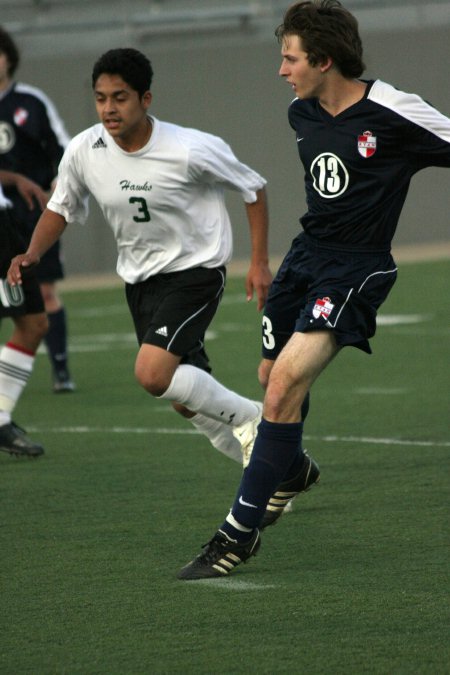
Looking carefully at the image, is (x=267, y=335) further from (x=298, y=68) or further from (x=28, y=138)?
(x=28, y=138)

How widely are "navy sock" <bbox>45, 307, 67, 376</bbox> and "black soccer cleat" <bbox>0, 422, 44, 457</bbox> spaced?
8.64ft

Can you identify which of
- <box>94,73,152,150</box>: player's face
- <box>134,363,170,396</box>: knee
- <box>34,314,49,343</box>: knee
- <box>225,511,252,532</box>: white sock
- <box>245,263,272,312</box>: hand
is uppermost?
<box>94,73,152,150</box>: player's face

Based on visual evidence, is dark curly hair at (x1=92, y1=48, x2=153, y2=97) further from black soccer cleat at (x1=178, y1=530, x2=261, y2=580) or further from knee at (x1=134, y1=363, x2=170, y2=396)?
black soccer cleat at (x1=178, y1=530, x2=261, y2=580)

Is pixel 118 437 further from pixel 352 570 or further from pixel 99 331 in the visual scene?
pixel 99 331

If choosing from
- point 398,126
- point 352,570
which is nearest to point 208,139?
point 398,126

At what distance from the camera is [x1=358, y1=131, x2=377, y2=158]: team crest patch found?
4930 millimetres

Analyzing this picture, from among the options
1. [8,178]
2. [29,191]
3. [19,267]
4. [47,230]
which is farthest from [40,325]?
[19,267]

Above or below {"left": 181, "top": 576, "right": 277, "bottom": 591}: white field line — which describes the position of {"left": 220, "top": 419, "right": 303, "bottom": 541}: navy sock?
above

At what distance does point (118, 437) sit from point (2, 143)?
8.10 feet

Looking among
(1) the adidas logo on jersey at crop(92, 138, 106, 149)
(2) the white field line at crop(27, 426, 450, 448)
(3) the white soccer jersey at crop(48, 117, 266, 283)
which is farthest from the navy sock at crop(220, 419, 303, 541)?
(2) the white field line at crop(27, 426, 450, 448)

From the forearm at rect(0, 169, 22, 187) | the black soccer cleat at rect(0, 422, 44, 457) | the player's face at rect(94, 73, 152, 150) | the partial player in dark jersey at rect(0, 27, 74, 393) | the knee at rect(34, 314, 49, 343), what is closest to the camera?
the player's face at rect(94, 73, 152, 150)

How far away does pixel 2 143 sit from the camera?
30.1 ft

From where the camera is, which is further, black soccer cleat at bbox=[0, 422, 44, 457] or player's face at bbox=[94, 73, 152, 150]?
black soccer cleat at bbox=[0, 422, 44, 457]

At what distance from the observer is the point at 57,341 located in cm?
975
